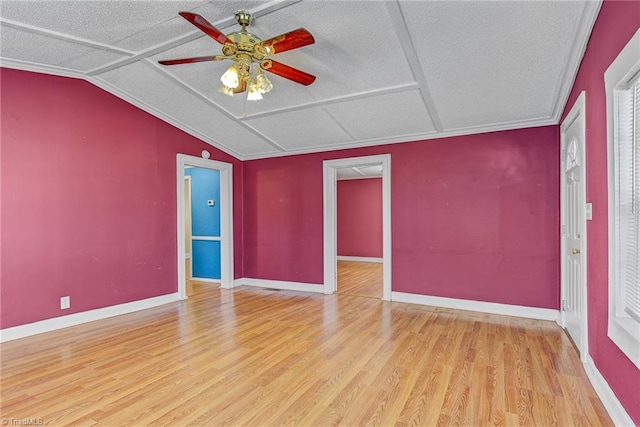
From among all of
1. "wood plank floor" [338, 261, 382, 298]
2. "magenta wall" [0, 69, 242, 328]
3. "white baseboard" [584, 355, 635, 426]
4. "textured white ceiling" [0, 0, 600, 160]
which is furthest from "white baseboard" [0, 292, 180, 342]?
"white baseboard" [584, 355, 635, 426]

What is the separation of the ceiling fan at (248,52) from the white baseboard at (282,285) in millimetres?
3468

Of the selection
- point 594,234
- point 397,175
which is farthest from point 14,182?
point 594,234

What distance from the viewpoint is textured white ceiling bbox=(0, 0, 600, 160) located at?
2.41 meters

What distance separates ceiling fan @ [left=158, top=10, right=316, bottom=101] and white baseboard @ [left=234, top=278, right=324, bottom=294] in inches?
137

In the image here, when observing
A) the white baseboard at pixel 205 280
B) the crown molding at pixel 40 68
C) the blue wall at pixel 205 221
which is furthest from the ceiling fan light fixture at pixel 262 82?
the white baseboard at pixel 205 280

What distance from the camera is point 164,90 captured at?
3.90 metres

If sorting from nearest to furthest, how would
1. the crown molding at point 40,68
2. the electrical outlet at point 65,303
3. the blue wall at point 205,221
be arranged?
1. the crown molding at point 40,68
2. the electrical outlet at point 65,303
3. the blue wall at point 205,221

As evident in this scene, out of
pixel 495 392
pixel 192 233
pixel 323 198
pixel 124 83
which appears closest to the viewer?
pixel 495 392

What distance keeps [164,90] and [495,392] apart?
4.33 metres

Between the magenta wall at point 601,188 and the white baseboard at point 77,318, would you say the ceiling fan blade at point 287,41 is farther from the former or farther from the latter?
the white baseboard at point 77,318

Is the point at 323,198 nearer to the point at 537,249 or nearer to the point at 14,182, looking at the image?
the point at 537,249

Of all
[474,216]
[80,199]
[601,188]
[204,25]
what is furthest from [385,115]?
[80,199]

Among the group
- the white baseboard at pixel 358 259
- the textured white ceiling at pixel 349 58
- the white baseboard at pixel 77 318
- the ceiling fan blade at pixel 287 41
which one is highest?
the textured white ceiling at pixel 349 58

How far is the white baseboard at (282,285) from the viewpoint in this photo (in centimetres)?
539
